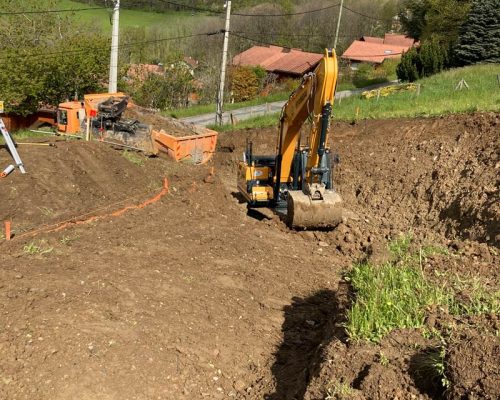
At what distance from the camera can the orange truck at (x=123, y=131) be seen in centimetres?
1650

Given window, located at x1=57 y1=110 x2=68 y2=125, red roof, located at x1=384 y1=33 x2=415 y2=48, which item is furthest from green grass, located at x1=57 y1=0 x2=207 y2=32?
window, located at x1=57 y1=110 x2=68 y2=125

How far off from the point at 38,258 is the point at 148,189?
536cm

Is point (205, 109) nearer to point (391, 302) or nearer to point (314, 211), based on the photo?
point (314, 211)

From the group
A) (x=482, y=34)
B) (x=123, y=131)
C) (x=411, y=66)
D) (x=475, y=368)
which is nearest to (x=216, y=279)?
(x=475, y=368)

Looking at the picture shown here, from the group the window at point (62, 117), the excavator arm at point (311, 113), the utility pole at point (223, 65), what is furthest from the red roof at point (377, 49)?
the excavator arm at point (311, 113)

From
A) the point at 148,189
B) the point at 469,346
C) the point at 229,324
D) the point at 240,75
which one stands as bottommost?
the point at 240,75

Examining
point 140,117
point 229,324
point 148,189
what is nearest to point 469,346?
point 229,324

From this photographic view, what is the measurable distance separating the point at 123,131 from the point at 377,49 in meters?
50.9

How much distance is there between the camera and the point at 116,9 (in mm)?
21281

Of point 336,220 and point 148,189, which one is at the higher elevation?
point 336,220

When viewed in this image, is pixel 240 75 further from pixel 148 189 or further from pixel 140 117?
pixel 148 189

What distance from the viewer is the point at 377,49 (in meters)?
61.6

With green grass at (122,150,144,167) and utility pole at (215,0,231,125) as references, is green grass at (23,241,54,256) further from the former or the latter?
utility pole at (215,0,231,125)

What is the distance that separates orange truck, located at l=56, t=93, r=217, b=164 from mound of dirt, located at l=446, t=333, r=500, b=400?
13.1m
